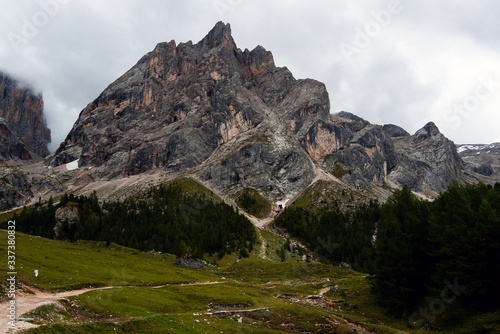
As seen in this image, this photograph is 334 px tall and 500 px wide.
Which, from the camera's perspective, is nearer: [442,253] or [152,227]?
[442,253]

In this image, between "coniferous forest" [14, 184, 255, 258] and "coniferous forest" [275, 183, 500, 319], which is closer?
"coniferous forest" [275, 183, 500, 319]

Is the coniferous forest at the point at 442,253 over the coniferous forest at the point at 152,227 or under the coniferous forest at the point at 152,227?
Result: over

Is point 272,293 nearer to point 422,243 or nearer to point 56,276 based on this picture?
point 422,243

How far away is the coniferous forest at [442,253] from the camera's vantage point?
33.6 metres

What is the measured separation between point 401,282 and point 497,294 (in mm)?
11795

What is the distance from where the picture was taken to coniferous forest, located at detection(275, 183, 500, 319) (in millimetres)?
33625

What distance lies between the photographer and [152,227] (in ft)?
413

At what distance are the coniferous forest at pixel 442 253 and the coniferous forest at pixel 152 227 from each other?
6268 centimetres

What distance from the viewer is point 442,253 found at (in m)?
39.2

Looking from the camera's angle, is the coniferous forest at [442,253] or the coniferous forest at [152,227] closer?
the coniferous forest at [442,253]

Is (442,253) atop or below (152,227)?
atop

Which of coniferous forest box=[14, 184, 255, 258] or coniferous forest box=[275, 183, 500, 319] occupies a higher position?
coniferous forest box=[275, 183, 500, 319]

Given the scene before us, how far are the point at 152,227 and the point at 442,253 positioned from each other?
10908 cm

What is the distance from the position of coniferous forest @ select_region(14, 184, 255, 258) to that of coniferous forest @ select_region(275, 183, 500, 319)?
62.7m
